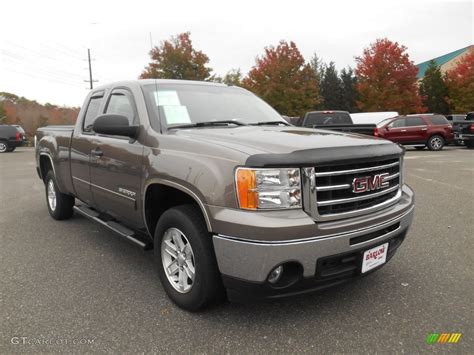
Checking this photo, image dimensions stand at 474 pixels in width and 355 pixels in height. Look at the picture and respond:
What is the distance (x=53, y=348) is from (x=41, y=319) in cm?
44

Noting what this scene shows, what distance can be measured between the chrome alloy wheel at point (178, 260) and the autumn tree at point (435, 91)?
44.3 m

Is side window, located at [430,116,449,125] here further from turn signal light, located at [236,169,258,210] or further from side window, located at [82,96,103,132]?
turn signal light, located at [236,169,258,210]

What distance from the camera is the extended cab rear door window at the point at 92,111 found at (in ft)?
14.6

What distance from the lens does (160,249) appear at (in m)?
3.14

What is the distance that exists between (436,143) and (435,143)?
39mm

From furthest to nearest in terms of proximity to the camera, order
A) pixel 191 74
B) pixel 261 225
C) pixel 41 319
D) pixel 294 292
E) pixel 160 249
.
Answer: pixel 191 74
pixel 160 249
pixel 41 319
pixel 294 292
pixel 261 225

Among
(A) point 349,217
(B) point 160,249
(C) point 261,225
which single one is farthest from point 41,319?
(A) point 349,217

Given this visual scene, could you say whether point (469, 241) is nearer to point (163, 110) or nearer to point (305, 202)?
point (305, 202)

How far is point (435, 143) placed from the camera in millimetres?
17219

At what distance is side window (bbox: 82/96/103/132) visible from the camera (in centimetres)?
447

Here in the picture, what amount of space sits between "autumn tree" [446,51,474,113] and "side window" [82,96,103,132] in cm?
3389

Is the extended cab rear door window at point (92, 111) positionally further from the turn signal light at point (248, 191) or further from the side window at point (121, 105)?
the turn signal light at point (248, 191)

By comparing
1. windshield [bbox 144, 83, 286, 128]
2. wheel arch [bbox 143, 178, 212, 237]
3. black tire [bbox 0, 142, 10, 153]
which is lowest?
wheel arch [bbox 143, 178, 212, 237]

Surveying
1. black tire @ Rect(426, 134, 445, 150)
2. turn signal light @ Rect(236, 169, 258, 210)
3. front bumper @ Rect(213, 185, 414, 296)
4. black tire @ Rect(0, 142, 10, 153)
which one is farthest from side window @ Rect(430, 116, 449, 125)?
black tire @ Rect(0, 142, 10, 153)
